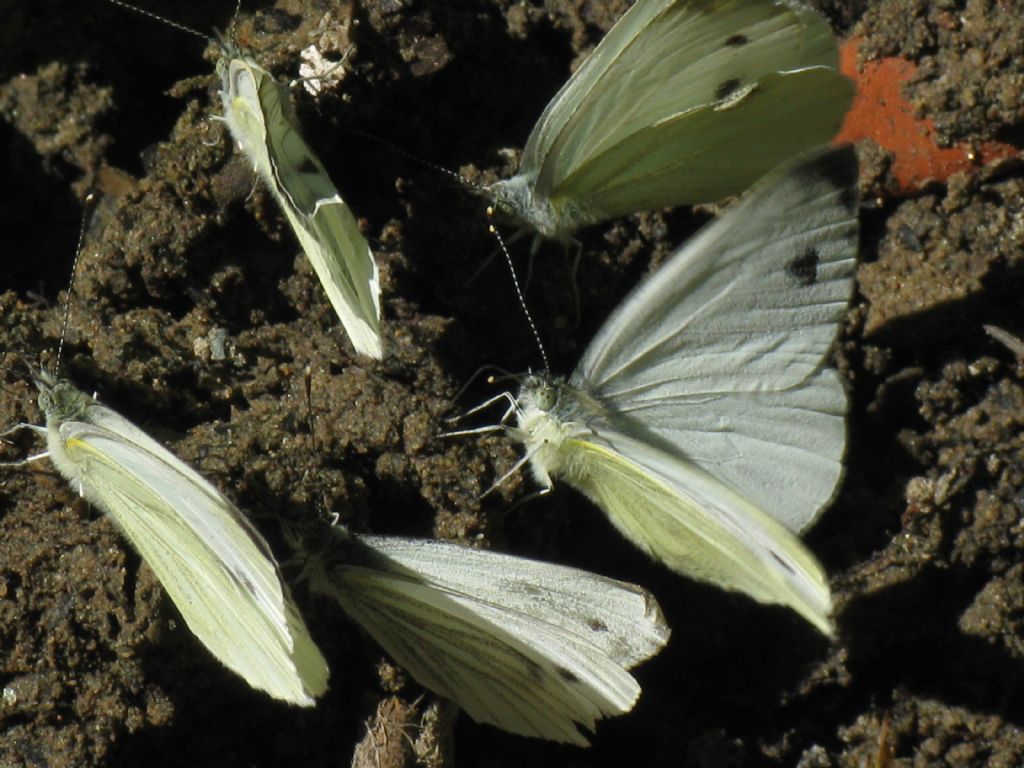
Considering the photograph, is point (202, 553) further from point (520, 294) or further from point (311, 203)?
point (520, 294)

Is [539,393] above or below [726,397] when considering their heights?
above

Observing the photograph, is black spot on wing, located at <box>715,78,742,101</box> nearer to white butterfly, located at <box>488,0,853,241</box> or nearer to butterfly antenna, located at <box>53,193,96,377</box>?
white butterfly, located at <box>488,0,853,241</box>

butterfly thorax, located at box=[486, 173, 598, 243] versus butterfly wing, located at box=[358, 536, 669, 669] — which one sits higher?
butterfly thorax, located at box=[486, 173, 598, 243]

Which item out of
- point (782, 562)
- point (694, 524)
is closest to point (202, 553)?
point (694, 524)

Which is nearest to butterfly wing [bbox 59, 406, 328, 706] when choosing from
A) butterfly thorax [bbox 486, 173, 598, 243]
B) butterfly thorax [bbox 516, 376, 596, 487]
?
butterfly thorax [bbox 516, 376, 596, 487]

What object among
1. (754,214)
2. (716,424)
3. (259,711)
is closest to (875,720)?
(716,424)
